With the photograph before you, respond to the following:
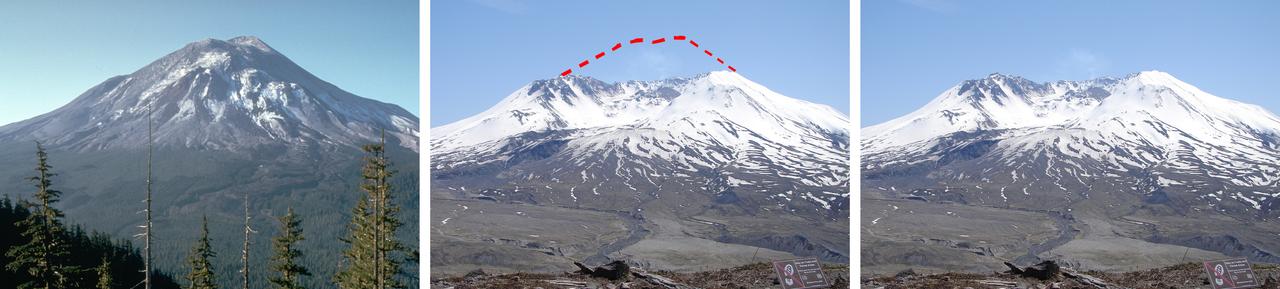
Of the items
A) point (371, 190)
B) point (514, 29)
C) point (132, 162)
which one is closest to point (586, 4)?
point (514, 29)

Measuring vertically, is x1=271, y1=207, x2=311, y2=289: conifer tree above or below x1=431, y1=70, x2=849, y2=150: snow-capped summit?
below

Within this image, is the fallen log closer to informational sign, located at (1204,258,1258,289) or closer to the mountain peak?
informational sign, located at (1204,258,1258,289)

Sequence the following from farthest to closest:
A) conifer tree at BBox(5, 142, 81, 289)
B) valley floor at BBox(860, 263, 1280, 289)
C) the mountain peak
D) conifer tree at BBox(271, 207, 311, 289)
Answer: the mountain peak → conifer tree at BBox(271, 207, 311, 289) → conifer tree at BBox(5, 142, 81, 289) → valley floor at BBox(860, 263, 1280, 289)

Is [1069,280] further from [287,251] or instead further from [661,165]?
[287,251]

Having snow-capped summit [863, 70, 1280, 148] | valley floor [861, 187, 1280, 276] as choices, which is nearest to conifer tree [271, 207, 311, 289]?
valley floor [861, 187, 1280, 276]

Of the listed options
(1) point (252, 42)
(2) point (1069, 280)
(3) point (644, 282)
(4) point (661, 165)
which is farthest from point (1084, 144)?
(1) point (252, 42)

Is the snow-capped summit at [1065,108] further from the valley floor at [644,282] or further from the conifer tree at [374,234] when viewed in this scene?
the conifer tree at [374,234]
